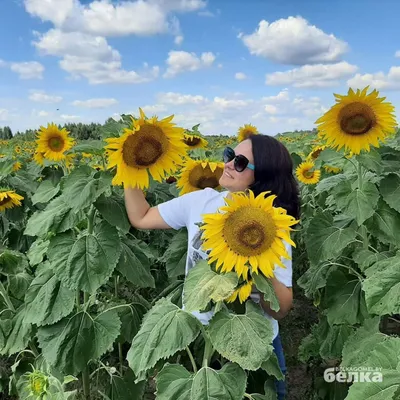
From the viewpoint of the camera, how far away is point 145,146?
7.79 feet

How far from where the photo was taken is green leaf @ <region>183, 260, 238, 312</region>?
1.83 m

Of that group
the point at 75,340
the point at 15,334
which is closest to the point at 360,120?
the point at 75,340

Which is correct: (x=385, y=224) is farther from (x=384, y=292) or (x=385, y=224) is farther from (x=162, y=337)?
(x=162, y=337)

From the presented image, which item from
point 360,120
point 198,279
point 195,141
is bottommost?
point 198,279

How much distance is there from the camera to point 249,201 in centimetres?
183

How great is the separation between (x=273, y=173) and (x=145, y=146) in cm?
59

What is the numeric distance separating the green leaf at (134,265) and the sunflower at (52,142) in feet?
8.32

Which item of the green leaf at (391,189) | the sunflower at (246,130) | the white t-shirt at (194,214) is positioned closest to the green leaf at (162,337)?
the white t-shirt at (194,214)

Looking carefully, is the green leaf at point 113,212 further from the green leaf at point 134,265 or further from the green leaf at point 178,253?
the green leaf at point 178,253

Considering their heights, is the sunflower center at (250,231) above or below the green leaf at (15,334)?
above

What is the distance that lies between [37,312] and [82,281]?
0.43 meters

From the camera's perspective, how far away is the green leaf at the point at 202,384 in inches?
78.4

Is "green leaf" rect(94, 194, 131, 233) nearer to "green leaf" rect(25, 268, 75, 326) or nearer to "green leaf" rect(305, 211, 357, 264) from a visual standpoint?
"green leaf" rect(25, 268, 75, 326)

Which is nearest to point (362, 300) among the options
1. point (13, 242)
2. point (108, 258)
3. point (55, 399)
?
point (108, 258)
